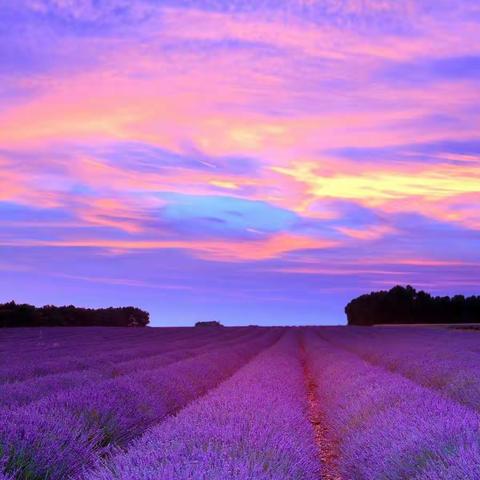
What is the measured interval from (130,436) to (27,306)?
140 ft

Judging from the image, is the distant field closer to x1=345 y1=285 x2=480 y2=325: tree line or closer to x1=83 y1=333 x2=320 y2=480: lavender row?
x1=83 y1=333 x2=320 y2=480: lavender row

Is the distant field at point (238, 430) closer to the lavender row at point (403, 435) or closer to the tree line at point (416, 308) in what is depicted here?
the lavender row at point (403, 435)

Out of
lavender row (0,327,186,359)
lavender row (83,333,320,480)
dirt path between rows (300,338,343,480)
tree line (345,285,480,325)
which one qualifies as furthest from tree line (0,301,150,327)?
lavender row (83,333,320,480)

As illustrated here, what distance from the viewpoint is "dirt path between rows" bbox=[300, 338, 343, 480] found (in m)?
6.35

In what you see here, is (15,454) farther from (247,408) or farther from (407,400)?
(407,400)

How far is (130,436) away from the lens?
6.45m

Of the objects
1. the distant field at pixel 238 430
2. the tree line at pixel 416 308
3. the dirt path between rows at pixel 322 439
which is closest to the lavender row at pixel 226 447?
the distant field at pixel 238 430

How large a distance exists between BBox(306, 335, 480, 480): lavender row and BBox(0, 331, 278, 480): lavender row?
1789mm

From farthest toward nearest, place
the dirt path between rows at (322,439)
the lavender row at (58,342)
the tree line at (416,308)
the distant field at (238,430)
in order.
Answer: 1. the tree line at (416,308)
2. the lavender row at (58,342)
3. the dirt path between rows at (322,439)
4. the distant field at (238,430)

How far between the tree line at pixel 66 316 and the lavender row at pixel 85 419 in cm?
3815

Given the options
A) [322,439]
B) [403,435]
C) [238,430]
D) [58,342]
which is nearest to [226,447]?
[238,430]

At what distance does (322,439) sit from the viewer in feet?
25.8

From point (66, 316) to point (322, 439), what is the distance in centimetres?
4589

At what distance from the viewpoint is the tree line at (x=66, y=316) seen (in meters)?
46.3
